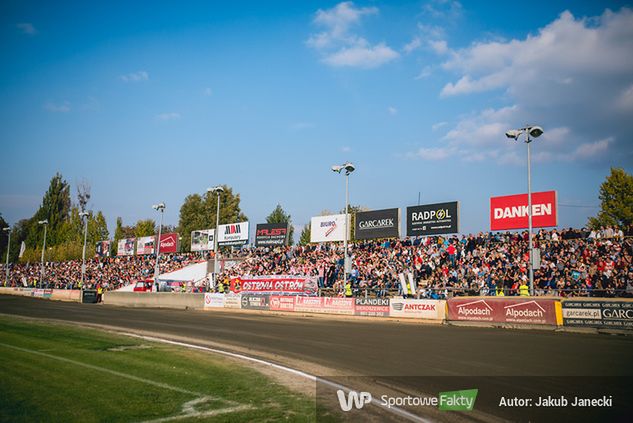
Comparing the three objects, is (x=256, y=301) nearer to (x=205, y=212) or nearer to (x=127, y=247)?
(x=127, y=247)

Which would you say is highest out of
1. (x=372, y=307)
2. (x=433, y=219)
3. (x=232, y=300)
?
(x=433, y=219)

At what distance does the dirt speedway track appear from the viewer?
9.99m

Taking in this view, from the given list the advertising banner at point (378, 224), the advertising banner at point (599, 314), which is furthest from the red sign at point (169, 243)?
the advertising banner at point (599, 314)

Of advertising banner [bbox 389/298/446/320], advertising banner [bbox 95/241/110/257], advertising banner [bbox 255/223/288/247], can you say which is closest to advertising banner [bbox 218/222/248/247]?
advertising banner [bbox 255/223/288/247]

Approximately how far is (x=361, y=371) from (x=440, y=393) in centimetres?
267

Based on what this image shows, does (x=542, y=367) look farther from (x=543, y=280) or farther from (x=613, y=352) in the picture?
(x=543, y=280)

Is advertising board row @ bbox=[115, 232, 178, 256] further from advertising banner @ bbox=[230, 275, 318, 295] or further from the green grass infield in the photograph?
the green grass infield

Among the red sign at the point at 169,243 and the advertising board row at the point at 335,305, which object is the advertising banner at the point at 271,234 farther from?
the red sign at the point at 169,243

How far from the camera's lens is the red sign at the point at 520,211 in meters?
32.0

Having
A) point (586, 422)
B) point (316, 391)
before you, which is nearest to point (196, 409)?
point (316, 391)

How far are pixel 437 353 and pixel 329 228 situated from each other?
3335 centimetres

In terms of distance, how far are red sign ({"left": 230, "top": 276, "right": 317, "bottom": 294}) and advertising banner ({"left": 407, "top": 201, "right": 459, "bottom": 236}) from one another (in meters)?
11.3

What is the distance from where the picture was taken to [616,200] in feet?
169

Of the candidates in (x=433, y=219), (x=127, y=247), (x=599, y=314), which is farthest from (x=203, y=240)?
(x=599, y=314)
